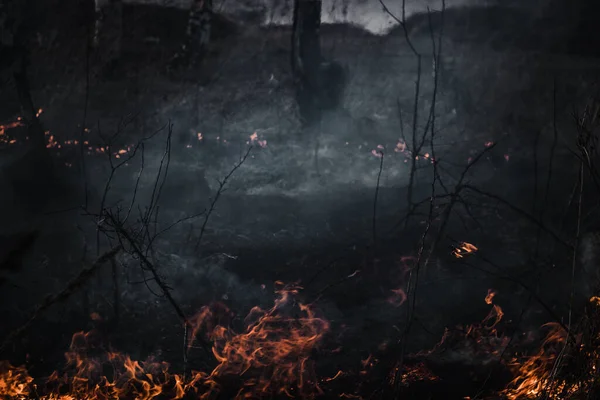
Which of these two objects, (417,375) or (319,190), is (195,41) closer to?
(319,190)

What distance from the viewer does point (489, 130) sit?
15.5 m

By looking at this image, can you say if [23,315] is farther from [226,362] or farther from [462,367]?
[462,367]

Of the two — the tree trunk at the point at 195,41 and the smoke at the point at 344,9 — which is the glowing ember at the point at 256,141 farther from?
the smoke at the point at 344,9

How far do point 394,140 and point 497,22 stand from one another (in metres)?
5.82

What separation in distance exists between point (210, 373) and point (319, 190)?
6875 millimetres

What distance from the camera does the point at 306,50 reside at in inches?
549

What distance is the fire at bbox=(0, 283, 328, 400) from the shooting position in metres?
5.96

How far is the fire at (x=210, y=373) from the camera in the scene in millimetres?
5961

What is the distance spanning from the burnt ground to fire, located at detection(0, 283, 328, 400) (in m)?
0.27

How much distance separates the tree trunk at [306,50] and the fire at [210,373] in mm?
8686

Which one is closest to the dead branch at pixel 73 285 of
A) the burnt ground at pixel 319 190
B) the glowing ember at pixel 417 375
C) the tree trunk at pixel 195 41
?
the burnt ground at pixel 319 190

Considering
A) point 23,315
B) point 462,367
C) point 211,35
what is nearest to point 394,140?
point 211,35

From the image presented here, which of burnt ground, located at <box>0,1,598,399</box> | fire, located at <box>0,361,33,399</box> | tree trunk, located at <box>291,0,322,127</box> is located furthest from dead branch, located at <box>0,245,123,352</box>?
tree trunk, located at <box>291,0,322,127</box>

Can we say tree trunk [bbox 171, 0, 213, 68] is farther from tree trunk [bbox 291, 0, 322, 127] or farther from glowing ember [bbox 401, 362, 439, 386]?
glowing ember [bbox 401, 362, 439, 386]
